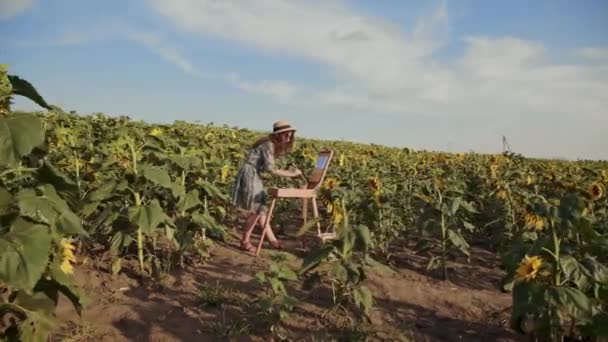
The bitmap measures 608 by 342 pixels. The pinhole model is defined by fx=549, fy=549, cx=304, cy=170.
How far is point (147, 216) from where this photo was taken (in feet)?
13.5

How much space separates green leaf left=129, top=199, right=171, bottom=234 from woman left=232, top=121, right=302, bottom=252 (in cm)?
188

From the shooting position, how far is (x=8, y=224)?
90.9 inches

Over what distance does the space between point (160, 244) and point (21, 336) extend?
312 cm

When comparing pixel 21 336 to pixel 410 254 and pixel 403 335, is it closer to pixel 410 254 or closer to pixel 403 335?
pixel 403 335

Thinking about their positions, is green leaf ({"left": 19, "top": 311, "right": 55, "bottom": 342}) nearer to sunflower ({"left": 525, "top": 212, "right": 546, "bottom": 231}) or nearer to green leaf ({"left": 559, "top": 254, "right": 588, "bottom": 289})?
green leaf ({"left": 559, "top": 254, "right": 588, "bottom": 289})

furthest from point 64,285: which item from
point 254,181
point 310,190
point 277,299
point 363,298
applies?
point 254,181

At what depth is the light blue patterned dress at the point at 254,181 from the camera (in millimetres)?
6035

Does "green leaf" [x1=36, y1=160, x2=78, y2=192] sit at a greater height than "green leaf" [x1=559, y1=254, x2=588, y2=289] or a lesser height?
greater

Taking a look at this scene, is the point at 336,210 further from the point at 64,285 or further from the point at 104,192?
the point at 64,285

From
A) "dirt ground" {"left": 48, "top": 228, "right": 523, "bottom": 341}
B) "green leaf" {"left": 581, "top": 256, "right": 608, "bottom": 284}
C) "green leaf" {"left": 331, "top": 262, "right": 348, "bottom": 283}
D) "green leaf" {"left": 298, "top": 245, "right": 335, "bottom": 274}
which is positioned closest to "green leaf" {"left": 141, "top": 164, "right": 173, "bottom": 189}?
"dirt ground" {"left": 48, "top": 228, "right": 523, "bottom": 341}

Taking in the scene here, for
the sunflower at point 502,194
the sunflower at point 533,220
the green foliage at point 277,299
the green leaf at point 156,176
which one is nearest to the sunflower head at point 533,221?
the sunflower at point 533,220

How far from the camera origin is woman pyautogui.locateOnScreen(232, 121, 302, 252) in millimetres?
5996

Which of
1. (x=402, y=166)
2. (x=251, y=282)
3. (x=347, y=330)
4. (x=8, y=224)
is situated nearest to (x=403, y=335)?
(x=347, y=330)

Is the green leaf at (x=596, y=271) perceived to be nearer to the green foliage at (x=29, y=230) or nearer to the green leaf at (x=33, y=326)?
the green foliage at (x=29, y=230)
